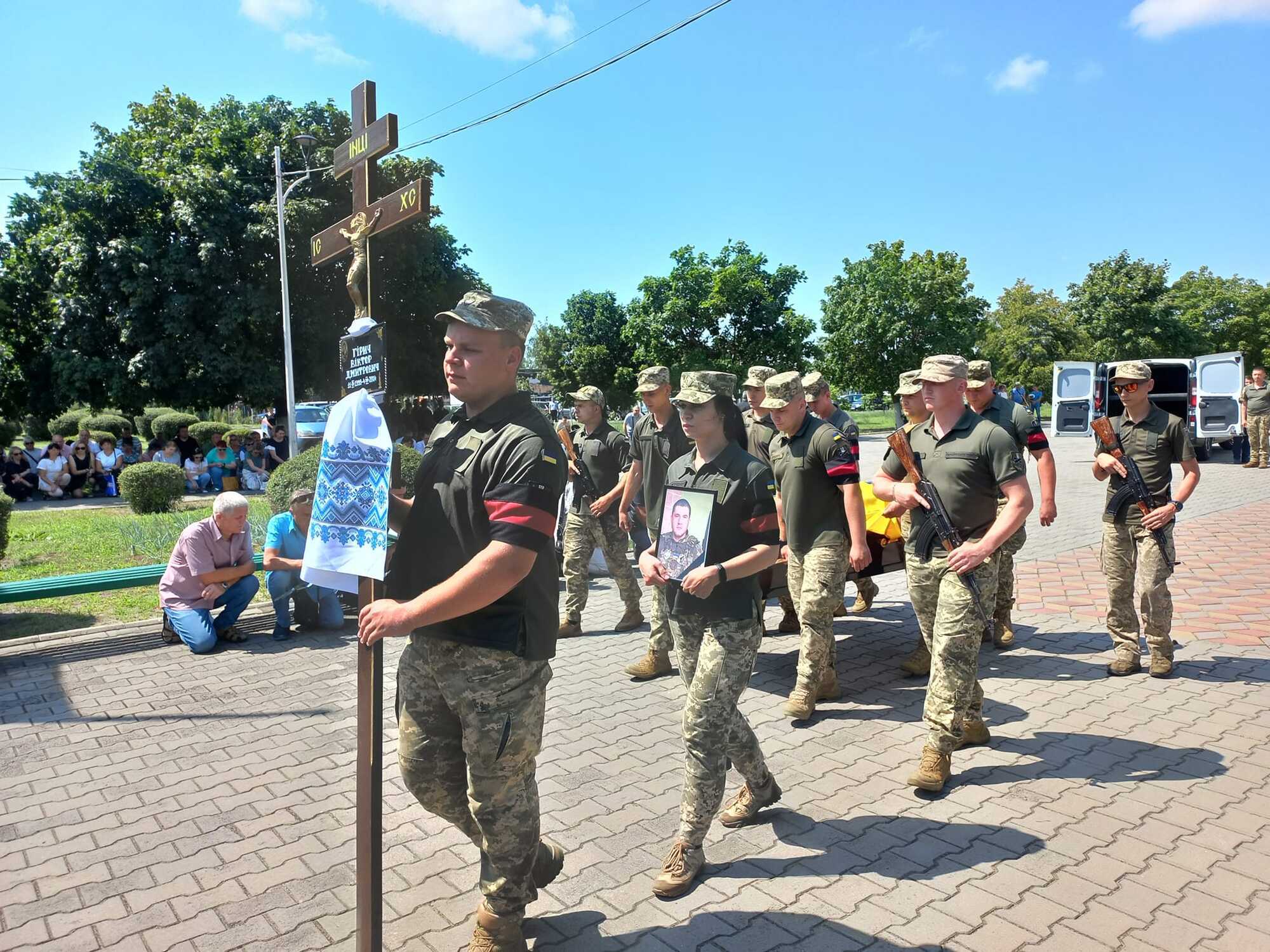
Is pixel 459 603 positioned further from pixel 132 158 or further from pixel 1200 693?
pixel 132 158

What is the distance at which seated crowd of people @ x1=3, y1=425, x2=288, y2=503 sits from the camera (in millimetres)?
18250

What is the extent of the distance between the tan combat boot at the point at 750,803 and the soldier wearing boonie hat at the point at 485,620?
49.2 inches

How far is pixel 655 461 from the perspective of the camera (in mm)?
6457

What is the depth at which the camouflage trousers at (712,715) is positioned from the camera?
11.0 feet

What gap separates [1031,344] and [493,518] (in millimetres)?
51507

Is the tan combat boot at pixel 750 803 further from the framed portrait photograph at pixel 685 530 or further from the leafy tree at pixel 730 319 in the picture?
the leafy tree at pixel 730 319

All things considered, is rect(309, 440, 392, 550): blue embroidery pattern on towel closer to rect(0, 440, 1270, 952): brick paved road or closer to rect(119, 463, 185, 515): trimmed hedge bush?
rect(0, 440, 1270, 952): brick paved road

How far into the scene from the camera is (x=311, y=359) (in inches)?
1086

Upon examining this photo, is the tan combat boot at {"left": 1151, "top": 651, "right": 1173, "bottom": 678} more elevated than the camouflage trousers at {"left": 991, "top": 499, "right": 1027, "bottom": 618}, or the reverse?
the camouflage trousers at {"left": 991, "top": 499, "right": 1027, "bottom": 618}

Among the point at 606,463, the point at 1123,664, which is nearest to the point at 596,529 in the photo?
the point at 606,463

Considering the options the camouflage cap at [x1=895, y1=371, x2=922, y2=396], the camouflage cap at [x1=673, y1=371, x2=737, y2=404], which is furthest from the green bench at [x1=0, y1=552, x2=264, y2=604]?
the camouflage cap at [x1=895, y1=371, x2=922, y2=396]

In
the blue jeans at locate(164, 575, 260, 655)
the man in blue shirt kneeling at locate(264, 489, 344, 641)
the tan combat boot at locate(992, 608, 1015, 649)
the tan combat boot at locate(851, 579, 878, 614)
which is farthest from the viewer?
the tan combat boot at locate(851, 579, 878, 614)

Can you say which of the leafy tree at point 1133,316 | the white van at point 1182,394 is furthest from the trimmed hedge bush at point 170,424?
the leafy tree at point 1133,316

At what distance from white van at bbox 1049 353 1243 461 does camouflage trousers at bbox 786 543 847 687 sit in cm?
1515
